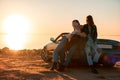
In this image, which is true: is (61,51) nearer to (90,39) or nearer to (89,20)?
(90,39)

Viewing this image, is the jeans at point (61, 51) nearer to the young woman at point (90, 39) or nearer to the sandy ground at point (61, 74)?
the sandy ground at point (61, 74)

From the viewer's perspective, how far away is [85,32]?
12594 millimetres

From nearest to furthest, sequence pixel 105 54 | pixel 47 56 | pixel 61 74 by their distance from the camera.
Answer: pixel 61 74 < pixel 105 54 < pixel 47 56

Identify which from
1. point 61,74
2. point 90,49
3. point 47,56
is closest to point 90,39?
point 90,49

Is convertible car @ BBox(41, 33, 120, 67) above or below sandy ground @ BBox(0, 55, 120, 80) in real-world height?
above

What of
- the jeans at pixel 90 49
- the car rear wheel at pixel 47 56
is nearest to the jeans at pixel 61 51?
the jeans at pixel 90 49

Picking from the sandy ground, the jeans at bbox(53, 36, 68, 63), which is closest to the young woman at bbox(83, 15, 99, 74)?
the sandy ground

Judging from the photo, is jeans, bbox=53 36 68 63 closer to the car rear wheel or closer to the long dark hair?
the long dark hair

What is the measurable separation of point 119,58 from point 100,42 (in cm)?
84

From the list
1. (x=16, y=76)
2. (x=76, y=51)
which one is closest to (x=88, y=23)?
(x=76, y=51)

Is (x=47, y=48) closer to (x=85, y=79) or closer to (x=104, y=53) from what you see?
(x=104, y=53)

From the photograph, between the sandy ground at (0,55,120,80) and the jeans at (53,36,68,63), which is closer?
the sandy ground at (0,55,120,80)

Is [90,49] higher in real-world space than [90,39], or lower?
lower

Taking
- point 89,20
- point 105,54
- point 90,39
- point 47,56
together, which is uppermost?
point 89,20
